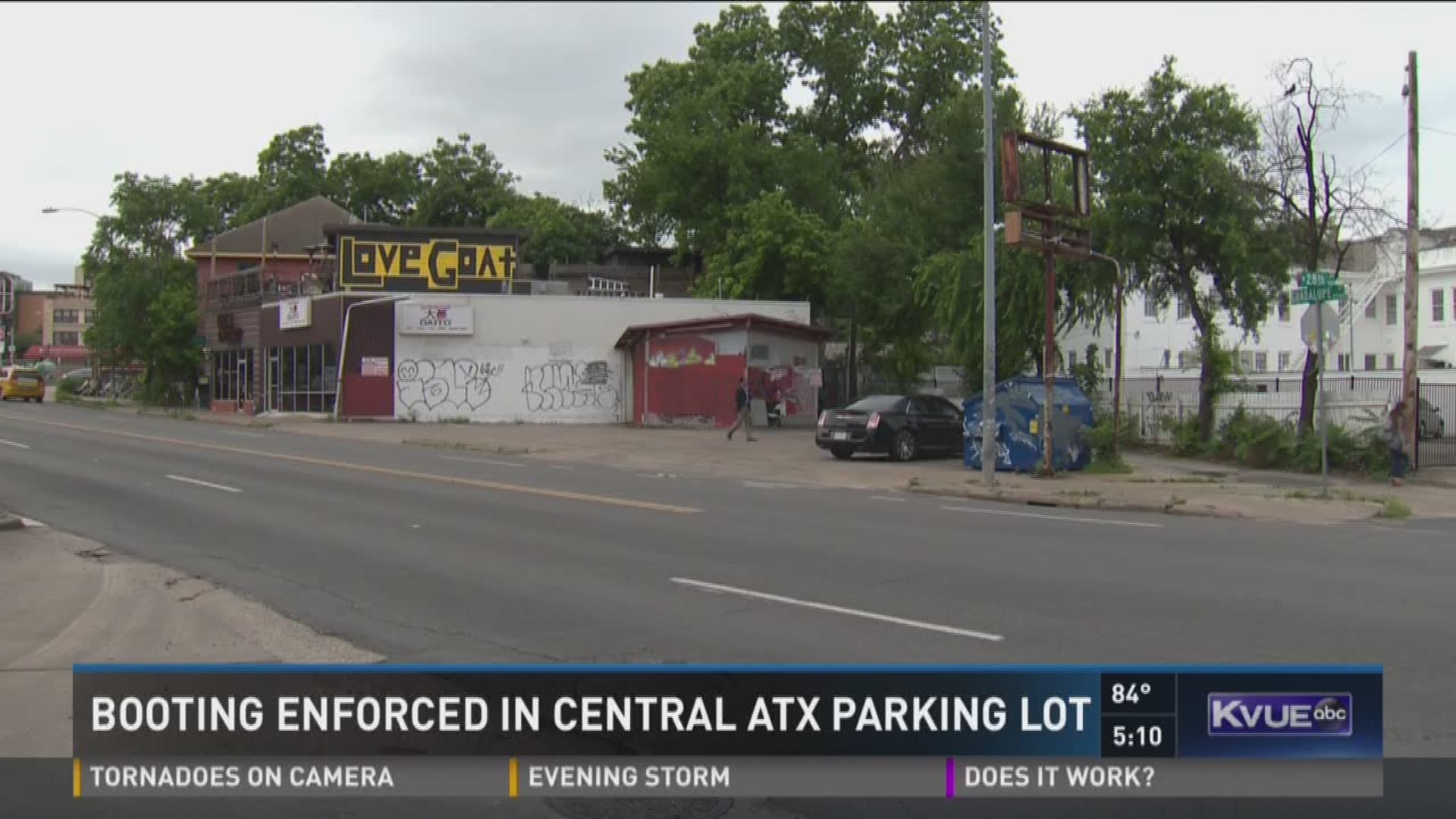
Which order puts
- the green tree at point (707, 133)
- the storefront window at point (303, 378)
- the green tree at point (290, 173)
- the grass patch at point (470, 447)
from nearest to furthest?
the grass patch at point (470, 447), the storefront window at point (303, 378), the green tree at point (707, 133), the green tree at point (290, 173)

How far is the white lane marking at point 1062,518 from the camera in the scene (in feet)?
44.9

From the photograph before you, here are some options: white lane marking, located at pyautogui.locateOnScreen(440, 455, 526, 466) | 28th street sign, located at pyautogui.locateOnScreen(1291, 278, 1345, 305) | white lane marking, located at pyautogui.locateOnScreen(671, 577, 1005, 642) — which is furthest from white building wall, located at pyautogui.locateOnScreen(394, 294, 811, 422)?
white lane marking, located at pyautogui.locateOnScreen(671, 577, 1005, 642)

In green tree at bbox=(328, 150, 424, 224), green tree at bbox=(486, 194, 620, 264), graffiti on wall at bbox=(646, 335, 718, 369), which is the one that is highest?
green tree at bbox=(328, 150, 424, 224)

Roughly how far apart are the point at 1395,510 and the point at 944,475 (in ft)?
24.6

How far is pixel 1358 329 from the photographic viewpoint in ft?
152

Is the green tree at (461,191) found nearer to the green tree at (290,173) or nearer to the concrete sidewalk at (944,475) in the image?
the green tree at (290,173)

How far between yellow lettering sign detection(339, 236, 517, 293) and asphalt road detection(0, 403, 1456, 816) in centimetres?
2049

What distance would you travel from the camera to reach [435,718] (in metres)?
5.20

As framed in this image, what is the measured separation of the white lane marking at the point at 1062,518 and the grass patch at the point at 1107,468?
267 inches

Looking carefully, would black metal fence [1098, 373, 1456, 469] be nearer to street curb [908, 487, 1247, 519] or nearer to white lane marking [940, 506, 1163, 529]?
street curb [908, 487, 1247, 519]

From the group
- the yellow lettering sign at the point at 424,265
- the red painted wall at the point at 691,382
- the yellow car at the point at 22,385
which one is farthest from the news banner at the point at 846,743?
the yellow car at the point at 22,385

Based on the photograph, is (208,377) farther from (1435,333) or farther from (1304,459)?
(1435,333)

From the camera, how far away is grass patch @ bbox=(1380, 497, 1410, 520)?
15.5 metres

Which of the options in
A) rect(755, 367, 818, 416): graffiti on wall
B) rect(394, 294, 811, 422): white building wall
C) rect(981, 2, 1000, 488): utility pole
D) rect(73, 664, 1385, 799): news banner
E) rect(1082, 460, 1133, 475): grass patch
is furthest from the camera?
rect(394, 294, 811, 422): white building wall
